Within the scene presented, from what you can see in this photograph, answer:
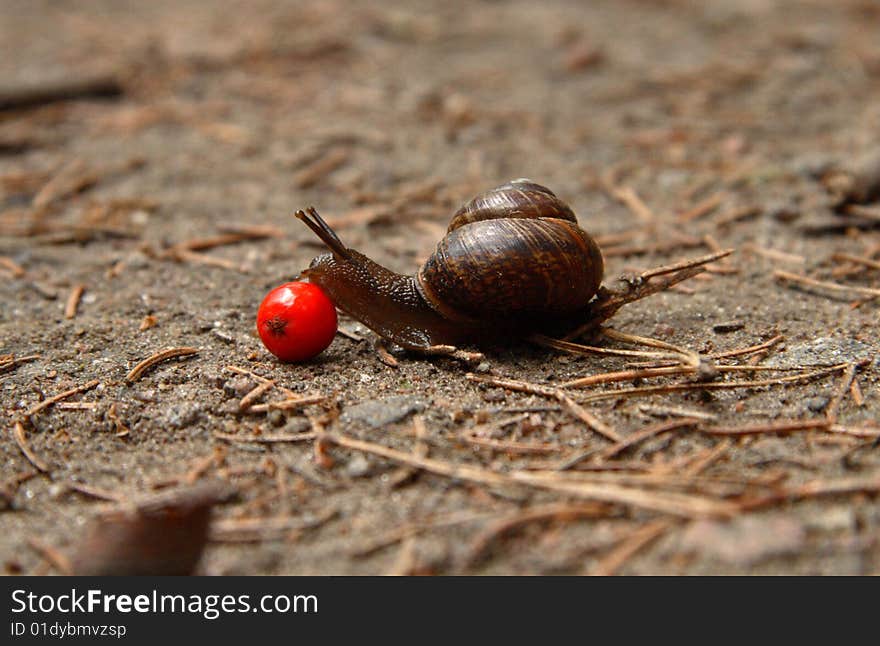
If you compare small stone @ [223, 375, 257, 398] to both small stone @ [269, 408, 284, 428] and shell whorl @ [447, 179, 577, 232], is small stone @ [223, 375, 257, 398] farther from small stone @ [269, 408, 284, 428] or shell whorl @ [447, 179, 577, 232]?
shell whorl @ [447, 179, 577, 232]

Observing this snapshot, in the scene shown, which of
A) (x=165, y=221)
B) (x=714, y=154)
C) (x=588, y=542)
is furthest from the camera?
(x=714, y=154)

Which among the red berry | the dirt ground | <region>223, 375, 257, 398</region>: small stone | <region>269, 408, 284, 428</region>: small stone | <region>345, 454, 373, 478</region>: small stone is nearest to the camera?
the dirt ground

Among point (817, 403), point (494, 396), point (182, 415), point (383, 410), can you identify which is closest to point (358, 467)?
point (383, 410)

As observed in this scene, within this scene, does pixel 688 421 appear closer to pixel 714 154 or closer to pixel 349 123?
pixel 714 154

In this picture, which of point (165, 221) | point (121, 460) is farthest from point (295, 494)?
point (165, 221)

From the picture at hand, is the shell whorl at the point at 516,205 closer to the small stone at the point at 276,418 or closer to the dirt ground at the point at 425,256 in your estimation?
the dirt ground at the point at 425,256

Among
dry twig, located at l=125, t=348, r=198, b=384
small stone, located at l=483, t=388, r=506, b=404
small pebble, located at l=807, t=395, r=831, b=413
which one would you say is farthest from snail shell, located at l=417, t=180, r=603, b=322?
dry twig, located at l=125, t=348, r=198, b=384
